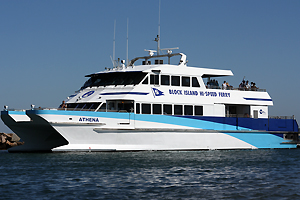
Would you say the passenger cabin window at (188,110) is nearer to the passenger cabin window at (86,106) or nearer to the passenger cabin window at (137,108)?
the passenger cabin window at (137,108)

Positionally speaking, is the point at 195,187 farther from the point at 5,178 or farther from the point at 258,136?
the point at 258,136

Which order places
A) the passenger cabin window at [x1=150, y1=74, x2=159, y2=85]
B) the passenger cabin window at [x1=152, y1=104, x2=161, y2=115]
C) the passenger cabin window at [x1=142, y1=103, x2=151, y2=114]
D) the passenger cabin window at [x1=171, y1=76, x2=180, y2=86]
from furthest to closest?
the passenger cabin window at [x1=171, y1=76, x2=180, y2=86] → the passenger cabin window at [x1=150, y1=74, x2=159, y2=85] → the passenger cabin window at [x1=152, y1=104, x2=161, y2=115] → the passenger cabin window at [x1=142, y1=103, x2=151, y2=114]

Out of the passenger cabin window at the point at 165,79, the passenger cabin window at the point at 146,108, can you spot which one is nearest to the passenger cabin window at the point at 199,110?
the passenger cabin window at the point at 165,79

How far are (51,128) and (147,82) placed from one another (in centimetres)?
534

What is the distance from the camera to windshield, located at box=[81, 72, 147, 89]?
2302 cm

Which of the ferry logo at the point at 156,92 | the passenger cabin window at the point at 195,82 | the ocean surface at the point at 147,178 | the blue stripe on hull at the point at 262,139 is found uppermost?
the passenger cabin window at the point at 195,82

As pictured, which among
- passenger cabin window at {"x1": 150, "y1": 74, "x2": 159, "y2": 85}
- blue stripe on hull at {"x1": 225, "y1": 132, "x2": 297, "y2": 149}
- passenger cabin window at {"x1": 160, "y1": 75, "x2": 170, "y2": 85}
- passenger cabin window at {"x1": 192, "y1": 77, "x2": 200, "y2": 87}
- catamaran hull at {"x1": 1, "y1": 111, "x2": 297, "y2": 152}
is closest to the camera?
catamaran hull at {"x1": 1, "y1": 111, "x2": 297, "y2": 152}

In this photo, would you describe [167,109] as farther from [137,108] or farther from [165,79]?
[137,108]

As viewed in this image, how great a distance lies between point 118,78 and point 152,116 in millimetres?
2882

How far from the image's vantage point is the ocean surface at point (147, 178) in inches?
450

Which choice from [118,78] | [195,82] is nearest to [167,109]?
[195,82]

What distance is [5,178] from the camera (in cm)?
1383

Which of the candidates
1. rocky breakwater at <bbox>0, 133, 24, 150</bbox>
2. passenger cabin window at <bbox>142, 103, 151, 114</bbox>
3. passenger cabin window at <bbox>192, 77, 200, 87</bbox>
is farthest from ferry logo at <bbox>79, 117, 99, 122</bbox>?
rocky breakwater at <bbox>0, 133, 24, 150</bbox>

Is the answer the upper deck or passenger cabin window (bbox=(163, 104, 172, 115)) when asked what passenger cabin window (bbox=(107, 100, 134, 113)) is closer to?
the upper deck
